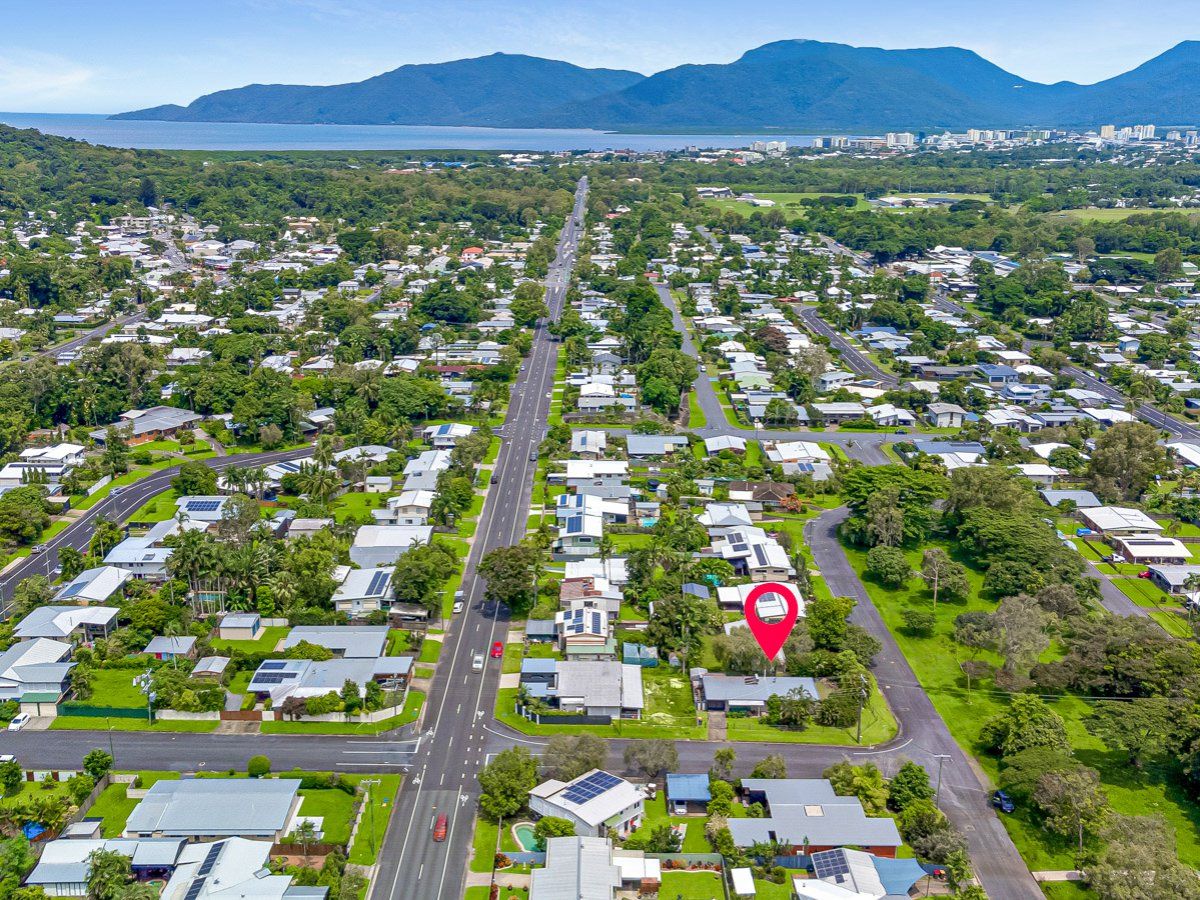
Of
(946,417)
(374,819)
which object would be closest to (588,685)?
(374,819)

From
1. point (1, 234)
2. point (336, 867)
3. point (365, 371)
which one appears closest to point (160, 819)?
point (336, 867)

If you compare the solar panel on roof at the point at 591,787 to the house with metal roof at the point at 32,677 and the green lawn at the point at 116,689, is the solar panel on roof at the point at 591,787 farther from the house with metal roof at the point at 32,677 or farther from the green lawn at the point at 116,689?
the house with metal roof at the point at 32,677

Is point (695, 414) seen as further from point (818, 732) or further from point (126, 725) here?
point (126, 725)

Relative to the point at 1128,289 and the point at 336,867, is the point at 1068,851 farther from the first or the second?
the point at 1128,289

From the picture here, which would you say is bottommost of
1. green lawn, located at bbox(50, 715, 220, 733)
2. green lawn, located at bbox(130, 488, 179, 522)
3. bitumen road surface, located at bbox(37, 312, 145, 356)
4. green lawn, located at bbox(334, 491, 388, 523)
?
bitumen road surface, located at bbox(37, 312, 145, 356)

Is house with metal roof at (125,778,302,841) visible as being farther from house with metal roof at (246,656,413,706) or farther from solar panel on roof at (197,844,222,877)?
house with metal roof at (246,656,413,706)

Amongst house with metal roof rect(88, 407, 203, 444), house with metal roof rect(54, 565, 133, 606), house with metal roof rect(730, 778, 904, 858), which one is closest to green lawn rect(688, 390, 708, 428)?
A: house with metal roof rect(88, 407, 203, 444)

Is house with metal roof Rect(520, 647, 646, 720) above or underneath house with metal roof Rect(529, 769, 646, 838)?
underneath
